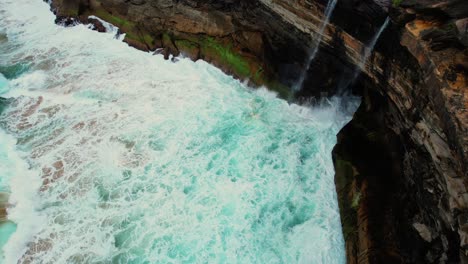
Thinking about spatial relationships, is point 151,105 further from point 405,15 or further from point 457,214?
point 457,214

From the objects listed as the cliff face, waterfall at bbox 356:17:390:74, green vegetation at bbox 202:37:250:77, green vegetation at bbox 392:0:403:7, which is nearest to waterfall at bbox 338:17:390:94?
waterfall at bbox 356:17:390:74

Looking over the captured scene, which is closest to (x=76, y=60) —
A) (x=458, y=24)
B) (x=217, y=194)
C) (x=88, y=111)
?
(x=88, y=111)

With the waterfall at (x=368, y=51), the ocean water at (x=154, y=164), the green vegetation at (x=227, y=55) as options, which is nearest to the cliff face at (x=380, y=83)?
the green vegetation at (x=227, y=55)

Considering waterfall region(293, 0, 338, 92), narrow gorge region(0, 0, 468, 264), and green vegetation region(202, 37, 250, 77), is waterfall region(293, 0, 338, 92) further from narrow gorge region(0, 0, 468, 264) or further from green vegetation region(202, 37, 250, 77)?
green vegetation region(202, 37, 250, 77)

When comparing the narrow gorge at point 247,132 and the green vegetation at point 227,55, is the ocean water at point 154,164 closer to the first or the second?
the narrow gorge at point 247,132

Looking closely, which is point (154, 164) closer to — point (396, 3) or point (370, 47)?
point (370, 47)
